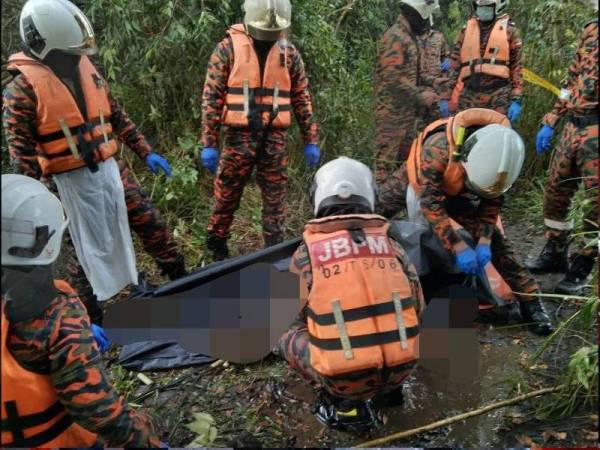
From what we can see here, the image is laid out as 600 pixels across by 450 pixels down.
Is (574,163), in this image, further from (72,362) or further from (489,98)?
(72,362)

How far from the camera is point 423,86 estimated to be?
16.3 feet

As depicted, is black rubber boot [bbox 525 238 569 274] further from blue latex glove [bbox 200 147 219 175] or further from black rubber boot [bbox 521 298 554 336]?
blue latex glove [bbox 200 147 219 175]

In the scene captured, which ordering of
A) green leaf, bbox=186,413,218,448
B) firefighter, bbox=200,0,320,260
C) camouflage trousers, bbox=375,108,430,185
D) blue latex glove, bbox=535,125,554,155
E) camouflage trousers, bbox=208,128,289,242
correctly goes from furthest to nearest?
camouflage trousers, bbox=375,108,430,185 < blue latex glove, bbox=535,125,554,155 < camouflage trousers, bbox=208,128,289,242 < firefighter, bbox=200,0,320,260 < green leaf, bbox=186,413,218,448

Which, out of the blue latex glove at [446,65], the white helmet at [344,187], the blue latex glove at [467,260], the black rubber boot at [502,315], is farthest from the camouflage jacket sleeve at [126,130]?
the blue latex glove at [446,65]

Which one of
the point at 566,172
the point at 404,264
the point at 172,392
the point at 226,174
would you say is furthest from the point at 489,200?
the point at 172,392

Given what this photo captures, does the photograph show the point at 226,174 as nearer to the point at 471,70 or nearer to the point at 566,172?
the point at 566,172

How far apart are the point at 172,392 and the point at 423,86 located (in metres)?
3.56

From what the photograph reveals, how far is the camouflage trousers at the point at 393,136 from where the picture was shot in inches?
196

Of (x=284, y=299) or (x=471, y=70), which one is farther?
(x=471, y=70)

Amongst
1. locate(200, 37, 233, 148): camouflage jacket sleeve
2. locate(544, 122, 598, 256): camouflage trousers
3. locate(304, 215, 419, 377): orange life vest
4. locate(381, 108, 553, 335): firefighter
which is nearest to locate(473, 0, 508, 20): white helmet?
locate(544, 122, 598, 256): camouflage trousers

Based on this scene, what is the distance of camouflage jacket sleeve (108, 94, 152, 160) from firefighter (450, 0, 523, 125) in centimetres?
318

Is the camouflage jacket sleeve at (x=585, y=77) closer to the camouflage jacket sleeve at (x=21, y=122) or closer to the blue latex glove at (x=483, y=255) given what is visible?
Answer: the blue latex glove at (x=483, y=255)

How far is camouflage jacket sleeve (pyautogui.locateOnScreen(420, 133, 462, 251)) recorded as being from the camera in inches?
117

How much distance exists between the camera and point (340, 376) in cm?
207
